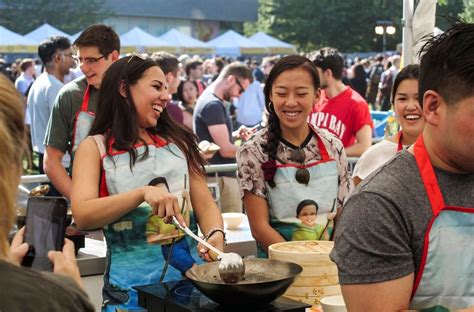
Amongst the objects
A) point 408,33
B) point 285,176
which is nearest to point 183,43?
point 408,33

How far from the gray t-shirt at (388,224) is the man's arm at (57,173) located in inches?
109

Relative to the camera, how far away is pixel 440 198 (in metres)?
1.93

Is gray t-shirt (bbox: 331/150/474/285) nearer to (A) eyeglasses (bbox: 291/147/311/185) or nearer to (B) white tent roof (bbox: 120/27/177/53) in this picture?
(A) eyeglasses (bbox: 291/147/311/185)

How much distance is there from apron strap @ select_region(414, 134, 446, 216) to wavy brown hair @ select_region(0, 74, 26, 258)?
0.89 m

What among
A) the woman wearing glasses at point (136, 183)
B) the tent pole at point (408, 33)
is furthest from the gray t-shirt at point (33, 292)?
the tent pole at point (408, 33)

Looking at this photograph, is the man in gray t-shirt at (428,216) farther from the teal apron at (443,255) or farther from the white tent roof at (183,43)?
the white tent roof at (183,43)

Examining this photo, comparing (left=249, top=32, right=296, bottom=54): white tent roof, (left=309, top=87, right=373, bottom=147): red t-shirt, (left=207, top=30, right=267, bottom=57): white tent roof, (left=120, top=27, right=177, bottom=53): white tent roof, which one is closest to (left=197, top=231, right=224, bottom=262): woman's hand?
(left=309, top=87, right=373, bottom=147): red t-shirt

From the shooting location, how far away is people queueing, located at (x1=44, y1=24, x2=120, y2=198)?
14.9 ft

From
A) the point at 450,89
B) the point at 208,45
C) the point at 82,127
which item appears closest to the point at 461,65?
the point at 450,89

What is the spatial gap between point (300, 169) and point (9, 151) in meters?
1.96

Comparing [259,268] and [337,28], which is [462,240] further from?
[337,28]

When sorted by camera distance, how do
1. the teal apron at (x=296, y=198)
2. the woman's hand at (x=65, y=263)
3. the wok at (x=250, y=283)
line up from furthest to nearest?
the teal apron at (x=296, y=198)
the wok at (x=250, y=283)
the woman's hand at (x=65, y=263)

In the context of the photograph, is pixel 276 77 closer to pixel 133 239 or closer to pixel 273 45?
pixel 133 239

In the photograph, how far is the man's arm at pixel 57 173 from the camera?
4.49 metres
